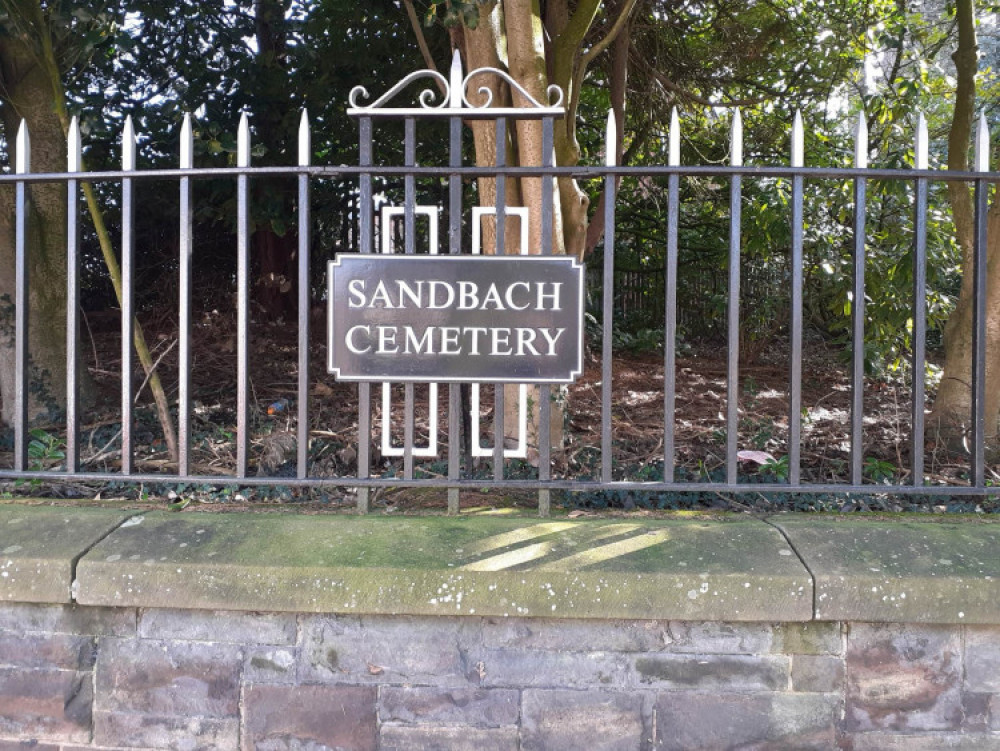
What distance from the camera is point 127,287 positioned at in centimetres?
271

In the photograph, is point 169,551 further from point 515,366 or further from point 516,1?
point 516,1

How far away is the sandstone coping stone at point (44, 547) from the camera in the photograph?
2463 mm

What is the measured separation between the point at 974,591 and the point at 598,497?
130 cm

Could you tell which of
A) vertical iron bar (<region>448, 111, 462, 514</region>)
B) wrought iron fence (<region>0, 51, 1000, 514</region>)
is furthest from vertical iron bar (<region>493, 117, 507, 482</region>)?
vertical iron bar (<region>448, 111, 462, 514</region>)

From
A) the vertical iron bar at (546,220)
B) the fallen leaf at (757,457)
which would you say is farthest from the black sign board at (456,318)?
the fallen leaf at (757,457)

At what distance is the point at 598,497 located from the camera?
3184 millimetres

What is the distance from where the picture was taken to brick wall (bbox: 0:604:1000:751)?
8.00 feet

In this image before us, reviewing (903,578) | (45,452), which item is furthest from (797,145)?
(45,452)

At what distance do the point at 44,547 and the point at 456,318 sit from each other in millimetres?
A: 1480

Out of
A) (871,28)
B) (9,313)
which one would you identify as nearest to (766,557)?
(9,313)

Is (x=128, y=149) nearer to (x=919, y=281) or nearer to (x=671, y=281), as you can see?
(x=671, y=281)

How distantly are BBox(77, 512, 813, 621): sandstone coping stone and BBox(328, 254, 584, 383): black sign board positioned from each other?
1.82 feet

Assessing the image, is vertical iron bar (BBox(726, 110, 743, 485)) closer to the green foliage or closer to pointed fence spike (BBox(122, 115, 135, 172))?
pointed fence spike (BBox(122, 115, 135, 172))

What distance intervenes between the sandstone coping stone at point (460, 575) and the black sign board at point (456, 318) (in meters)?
0.55
